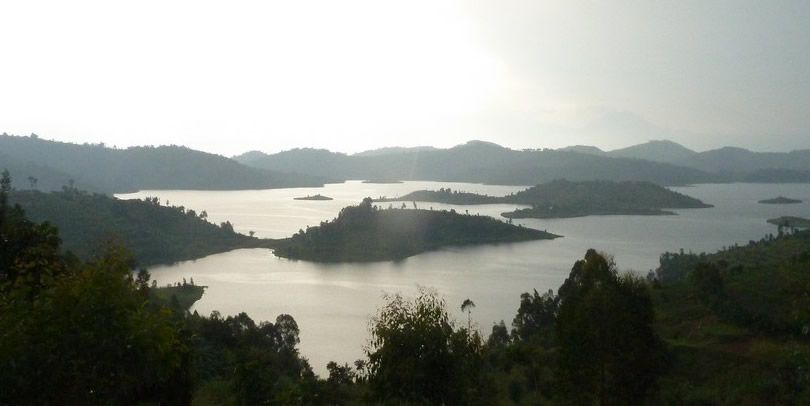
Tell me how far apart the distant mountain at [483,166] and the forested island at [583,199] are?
28.7m

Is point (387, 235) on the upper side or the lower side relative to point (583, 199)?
lower

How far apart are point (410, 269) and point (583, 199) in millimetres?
55052

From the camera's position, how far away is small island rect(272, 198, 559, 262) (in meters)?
54.8

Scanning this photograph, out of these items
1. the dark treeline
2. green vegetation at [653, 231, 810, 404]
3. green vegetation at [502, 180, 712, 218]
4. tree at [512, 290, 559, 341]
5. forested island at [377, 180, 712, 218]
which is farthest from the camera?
forested island at [377, 180, 712, 218]

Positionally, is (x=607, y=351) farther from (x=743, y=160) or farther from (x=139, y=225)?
(x=743, y=160)

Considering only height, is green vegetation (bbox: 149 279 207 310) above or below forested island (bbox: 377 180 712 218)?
below

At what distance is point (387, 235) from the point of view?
197ft

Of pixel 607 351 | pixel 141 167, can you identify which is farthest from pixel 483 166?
pixel 607 351

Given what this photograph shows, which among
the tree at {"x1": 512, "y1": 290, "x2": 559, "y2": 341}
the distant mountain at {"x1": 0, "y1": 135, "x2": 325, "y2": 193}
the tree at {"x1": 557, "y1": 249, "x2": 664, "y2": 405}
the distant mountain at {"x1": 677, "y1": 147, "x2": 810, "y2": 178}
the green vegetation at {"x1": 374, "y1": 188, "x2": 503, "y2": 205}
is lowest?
the tree at {"x1": 512, "y1": 290, "x2": 559, "y2": 341}

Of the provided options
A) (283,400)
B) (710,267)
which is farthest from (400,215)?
(283,400)

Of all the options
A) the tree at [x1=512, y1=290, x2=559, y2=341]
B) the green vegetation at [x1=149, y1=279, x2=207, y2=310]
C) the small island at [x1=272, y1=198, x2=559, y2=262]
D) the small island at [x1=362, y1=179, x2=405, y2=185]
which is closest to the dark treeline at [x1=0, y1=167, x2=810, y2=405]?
the tree at [x1=512, y1=290, x2=559, y2=341]

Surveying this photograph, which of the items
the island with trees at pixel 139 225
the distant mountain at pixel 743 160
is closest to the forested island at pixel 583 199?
the island with trees at pixel 139 225

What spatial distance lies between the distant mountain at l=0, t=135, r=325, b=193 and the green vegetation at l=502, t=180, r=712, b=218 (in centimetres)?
5928

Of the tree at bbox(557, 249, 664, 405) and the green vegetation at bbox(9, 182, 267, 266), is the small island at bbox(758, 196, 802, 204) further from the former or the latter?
the tree at bbox(557, 249, 664, 405)
